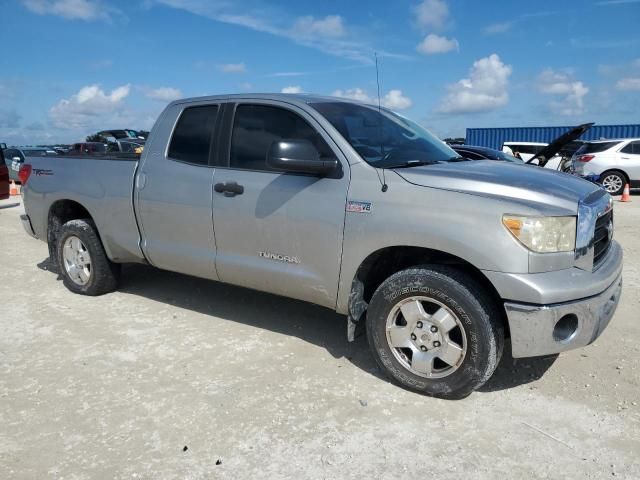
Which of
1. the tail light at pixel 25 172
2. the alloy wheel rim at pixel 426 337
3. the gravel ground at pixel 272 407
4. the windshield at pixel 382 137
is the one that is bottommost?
the gravel ground at pixel 272 407

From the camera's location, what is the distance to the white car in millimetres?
14320

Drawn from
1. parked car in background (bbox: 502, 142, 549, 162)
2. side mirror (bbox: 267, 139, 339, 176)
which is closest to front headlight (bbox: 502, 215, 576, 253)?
side mirror (bbox: 267, 139, 339, 176)

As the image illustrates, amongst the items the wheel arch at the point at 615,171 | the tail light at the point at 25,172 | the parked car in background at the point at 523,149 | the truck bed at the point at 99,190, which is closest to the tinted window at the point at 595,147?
the wheel arch at the point at 615,171

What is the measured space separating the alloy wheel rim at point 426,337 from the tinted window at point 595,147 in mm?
13872

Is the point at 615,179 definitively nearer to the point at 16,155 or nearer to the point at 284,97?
the point at 284,97

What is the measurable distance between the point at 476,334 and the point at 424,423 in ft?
1.90

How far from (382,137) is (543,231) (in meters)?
1.40

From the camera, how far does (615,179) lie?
1452cm

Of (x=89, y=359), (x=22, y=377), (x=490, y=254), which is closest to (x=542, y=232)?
(x=490, y=254)

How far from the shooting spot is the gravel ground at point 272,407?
261 centimetres

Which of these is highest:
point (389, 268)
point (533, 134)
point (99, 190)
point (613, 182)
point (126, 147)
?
point (533, 134)

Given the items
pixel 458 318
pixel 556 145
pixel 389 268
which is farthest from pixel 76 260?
pixel 556 145

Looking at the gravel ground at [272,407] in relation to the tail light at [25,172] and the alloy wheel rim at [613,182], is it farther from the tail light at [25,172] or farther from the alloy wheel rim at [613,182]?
the alloy wheel rim at [613,182]

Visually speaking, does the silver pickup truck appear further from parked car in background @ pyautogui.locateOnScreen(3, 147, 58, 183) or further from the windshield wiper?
parked car in background @ pyautogui.locateOnScreen(3, 147, 58, 183)
